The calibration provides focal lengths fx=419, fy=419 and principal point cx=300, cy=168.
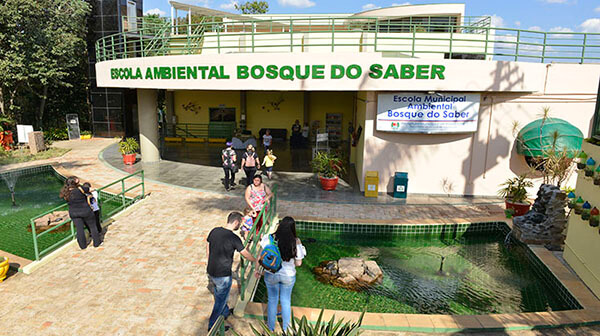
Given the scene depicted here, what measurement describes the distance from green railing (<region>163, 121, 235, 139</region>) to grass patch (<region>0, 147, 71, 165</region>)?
6417 mm

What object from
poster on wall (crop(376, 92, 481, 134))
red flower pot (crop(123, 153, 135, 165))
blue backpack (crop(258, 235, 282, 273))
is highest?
poster on wall (crop(376, 92, 481, 134))

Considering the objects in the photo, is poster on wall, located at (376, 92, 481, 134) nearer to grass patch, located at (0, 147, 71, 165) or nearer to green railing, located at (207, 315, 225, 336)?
green railing, located at (207, 315, 225, 336)

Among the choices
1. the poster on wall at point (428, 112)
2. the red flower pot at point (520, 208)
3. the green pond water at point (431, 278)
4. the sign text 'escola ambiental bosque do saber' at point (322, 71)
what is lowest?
the green pond water at point (431, 278)

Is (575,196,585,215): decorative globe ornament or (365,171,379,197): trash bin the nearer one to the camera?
(575,196,585,215): decorative globe ornament

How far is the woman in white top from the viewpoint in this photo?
5.60m

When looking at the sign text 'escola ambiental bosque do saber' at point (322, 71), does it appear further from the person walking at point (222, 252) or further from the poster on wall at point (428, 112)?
the person walking at point (222, 252)

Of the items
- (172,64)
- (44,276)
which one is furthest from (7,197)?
(44,276)

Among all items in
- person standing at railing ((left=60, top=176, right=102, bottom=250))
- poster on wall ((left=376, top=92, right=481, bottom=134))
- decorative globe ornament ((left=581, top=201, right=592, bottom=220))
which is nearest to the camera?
decorative globe ornament ((left=581, top=201, right=592, bottom=220))

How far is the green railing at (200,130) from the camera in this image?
25.4 m

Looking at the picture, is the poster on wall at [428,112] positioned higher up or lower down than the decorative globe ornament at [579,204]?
higher up

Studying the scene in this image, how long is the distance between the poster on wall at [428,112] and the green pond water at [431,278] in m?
3.59

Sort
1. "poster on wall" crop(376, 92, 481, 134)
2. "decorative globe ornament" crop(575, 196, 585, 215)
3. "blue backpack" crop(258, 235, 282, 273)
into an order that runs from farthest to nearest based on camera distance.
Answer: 1. "poster on wall" crop(376, 92, 481, 134)
2. "decorative globe ornament" crop(575, 196, 585, 215)
3. "blue backpack" crop(258, 235, 282, 273)

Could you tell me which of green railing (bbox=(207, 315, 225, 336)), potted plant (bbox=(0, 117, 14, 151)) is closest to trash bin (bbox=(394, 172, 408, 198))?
green railing (bbox=(207, 315, 225, 336))

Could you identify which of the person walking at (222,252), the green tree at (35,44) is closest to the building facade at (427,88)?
the person walking at (222,252)
